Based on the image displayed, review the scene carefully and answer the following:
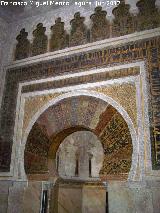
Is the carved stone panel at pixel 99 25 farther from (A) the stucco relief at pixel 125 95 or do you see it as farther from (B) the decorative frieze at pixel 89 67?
(A) the stucco relief at pixel 125 95

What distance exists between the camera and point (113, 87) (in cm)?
375

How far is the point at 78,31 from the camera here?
4387 millimetres

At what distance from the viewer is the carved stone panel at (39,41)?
184 inches

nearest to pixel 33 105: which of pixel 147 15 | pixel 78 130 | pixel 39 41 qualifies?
pixel 78 130

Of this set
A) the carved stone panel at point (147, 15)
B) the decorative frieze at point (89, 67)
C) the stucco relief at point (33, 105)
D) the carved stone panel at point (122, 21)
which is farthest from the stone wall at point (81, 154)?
the carved stone panel at point (147, 15)

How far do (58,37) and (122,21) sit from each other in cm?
113

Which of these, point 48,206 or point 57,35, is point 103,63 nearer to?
point 57,35

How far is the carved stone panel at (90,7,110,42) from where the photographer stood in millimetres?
4117

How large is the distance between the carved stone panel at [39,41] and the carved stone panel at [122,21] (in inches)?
49.9

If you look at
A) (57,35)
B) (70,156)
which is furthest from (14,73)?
(70,156)

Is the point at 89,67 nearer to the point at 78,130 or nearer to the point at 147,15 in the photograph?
the point at 78,130

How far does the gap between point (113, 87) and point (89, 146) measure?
13.5ft

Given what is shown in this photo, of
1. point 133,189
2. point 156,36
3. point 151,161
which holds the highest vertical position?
point 156,36

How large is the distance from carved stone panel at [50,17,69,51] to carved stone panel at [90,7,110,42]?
1.63 feet
